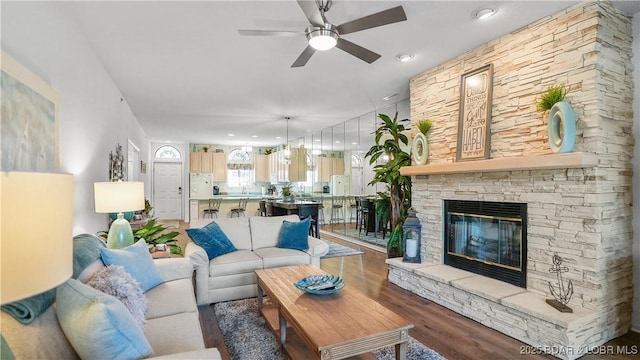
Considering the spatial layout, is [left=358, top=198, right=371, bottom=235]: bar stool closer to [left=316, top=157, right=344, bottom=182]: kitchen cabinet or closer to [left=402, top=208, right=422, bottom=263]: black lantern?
[left=316, top=157, right=344, bottom=182]: kitchen cabinet

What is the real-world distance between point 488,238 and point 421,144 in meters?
1.38

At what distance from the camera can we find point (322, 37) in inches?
90.7

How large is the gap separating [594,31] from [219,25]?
307 cm

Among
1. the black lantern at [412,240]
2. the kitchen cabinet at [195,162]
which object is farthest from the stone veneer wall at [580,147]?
the kitchen cabinet at [195,162]

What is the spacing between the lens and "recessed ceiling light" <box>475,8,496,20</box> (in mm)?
2566

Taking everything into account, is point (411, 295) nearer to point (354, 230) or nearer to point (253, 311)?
point (253, 311)

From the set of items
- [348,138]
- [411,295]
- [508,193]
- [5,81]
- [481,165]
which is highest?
[348,138]

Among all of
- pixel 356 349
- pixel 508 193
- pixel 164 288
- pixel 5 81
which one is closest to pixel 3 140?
pixel 5 81

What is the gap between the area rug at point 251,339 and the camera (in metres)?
2.29

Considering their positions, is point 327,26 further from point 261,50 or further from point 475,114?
point 475,114

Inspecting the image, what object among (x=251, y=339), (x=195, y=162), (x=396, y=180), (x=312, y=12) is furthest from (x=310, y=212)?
(x=195, y=162)

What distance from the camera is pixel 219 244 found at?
359cm

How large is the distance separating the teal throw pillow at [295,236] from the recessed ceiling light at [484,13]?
284cm

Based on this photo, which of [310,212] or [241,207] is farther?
[241,207]
